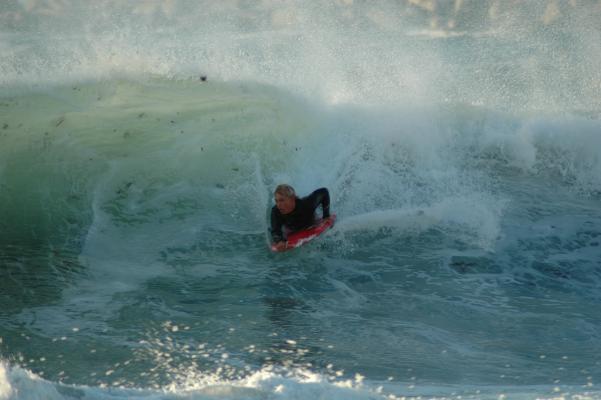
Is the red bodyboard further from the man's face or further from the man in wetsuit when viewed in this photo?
the man's face

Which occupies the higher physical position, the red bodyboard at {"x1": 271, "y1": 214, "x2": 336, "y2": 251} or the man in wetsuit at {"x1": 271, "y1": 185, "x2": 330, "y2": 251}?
the man in wetsuit at {"x1": 271, "y1": 185, "x2": 330, "y2": 251}

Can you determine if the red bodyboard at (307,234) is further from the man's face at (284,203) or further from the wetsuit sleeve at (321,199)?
the man's face at (284,203)

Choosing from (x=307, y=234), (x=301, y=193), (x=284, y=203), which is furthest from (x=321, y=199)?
(x=301, y=193)

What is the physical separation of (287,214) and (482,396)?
3.31 metres

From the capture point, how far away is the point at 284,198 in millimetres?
7918

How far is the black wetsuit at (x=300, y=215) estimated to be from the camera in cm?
812

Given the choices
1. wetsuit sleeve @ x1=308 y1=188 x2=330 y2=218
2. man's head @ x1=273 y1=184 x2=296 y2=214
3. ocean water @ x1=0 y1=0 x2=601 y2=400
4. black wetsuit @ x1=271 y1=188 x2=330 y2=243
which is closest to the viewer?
ocean water @ x1=0 y1=0 x2=601 y2=400

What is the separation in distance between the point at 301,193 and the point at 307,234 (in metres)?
1.70

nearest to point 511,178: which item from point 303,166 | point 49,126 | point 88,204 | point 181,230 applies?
point 303,166

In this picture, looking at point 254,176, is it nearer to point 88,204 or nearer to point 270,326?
point 88,204

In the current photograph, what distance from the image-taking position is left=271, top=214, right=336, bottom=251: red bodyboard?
8.09 meters

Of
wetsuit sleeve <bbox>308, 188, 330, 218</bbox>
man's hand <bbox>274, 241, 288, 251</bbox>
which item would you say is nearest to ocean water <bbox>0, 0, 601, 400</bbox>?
man's hand <bbox>274, 241, 288, 251</bbox>

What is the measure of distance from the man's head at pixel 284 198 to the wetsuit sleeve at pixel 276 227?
0.31 ft

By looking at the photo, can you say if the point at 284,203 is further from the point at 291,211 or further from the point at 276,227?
the point at 276,227
